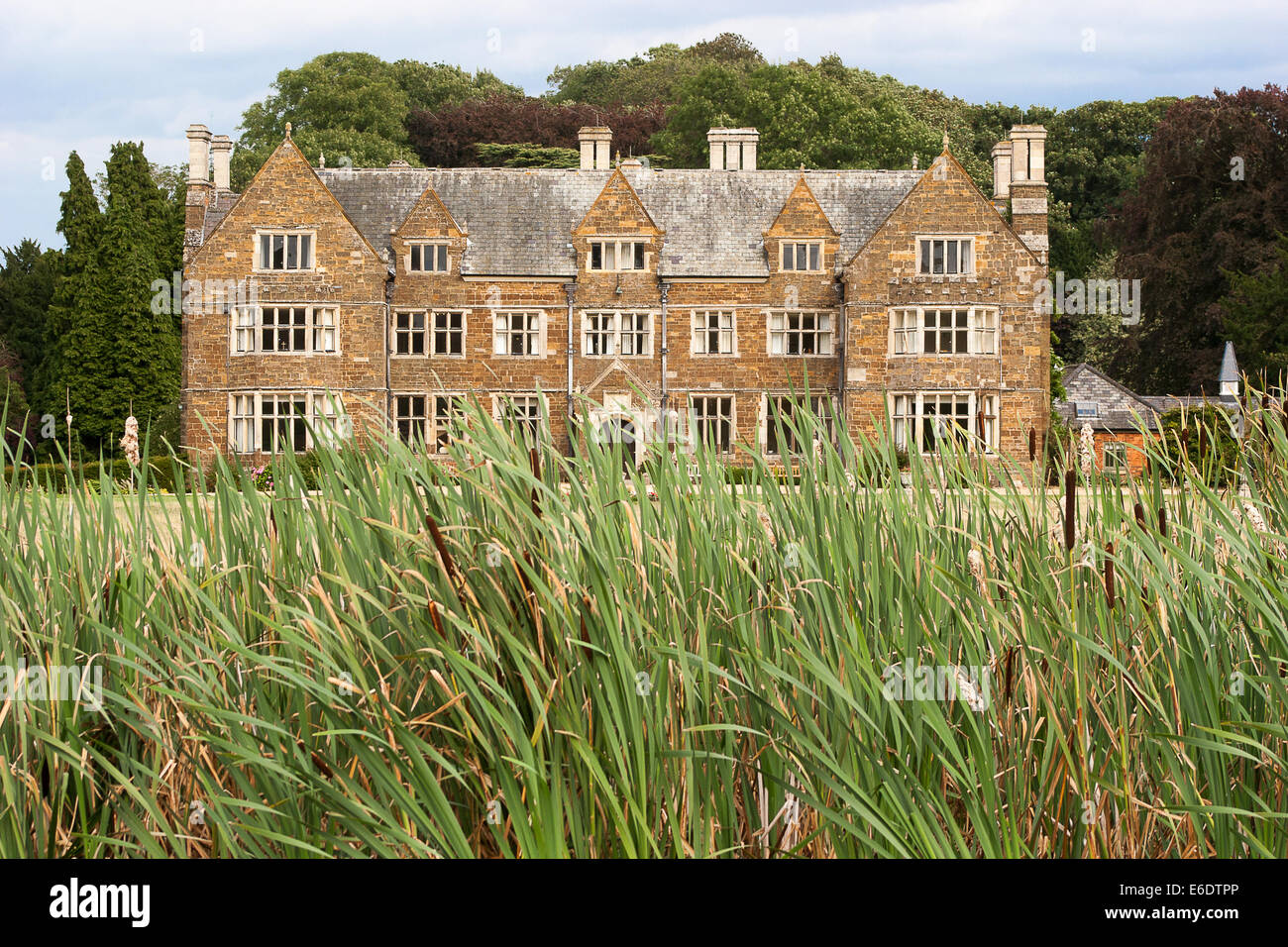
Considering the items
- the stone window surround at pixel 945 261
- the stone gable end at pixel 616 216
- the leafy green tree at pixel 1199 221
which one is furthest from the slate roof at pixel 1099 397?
the stone gable end at pixel 616 216

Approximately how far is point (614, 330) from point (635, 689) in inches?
1190

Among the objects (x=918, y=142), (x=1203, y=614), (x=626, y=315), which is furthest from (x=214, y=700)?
(x=918, y=142)

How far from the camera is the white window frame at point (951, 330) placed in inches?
1265

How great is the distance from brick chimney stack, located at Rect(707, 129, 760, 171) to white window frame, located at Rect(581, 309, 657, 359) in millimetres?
5393

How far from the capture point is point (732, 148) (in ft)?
121

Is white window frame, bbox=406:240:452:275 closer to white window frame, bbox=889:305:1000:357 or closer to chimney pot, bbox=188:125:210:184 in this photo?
chimney pot, bbox=188:125:210:184

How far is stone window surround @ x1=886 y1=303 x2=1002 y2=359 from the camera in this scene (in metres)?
32.1

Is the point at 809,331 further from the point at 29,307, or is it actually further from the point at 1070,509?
the point at 1070,509

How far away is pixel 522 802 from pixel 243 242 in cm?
3094

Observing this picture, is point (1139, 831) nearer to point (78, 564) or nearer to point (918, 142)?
point (78, 564)

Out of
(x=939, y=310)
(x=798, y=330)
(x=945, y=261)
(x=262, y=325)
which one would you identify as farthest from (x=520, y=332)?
(x=945, y=261)

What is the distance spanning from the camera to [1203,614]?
361 cm

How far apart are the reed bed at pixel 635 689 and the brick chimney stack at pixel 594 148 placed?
32889mm

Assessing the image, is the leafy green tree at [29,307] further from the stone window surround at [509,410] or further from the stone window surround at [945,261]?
the stone window surround at [509,410]
